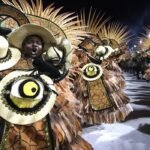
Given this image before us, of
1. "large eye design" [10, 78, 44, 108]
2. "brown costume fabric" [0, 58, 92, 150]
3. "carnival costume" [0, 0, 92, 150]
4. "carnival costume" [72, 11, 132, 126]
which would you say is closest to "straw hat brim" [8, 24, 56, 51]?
"carnival costume" [0, 0, 92, 150]

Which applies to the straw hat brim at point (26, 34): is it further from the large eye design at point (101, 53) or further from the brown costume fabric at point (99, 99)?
the large eye design at point (101, 53)

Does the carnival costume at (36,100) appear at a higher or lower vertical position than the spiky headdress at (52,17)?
lower

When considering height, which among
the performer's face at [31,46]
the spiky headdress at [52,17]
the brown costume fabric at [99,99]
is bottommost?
the brown costume fabric at [99,99]

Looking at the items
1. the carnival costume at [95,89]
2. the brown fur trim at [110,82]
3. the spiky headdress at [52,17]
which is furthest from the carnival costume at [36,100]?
the brown fur trim at [110,82]

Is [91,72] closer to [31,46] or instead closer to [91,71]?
[91,71]

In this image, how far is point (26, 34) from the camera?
5.28 meters

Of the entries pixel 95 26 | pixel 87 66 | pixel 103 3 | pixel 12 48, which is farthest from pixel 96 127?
pixel 103 3

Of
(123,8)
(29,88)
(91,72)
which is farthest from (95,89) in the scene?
(123,8)

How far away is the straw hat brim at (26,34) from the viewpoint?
5.22 m

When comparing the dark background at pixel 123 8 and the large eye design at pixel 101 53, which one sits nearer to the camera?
the large eye design at pixel 101 53

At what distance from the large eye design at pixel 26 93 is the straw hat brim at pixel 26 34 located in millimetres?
489

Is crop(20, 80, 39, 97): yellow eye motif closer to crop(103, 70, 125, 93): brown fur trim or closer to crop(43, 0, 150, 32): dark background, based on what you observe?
crop(103, 70, 125, 93): brown fur trim

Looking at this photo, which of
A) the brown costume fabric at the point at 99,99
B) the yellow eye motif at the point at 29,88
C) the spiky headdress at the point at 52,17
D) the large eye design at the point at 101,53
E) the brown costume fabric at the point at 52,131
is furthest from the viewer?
the large eye design at the point at 101,53

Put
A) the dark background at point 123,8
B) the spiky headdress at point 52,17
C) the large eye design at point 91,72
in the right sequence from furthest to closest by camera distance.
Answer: the dark background at point 123,8
the large eye design at point 91,72
the spiky headdress at point 52,17
